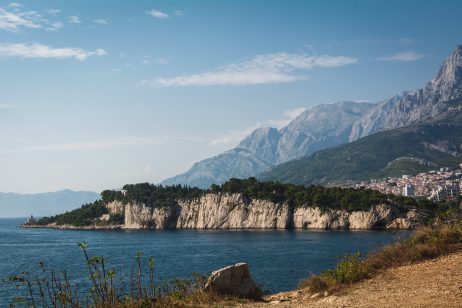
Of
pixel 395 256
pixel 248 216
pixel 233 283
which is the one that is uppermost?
pixel 395 256

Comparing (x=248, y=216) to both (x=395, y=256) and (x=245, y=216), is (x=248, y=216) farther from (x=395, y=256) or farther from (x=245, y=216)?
(x=395, y=256)

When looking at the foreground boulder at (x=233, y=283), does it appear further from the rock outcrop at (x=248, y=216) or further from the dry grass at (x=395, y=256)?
the rock outcrop at (x=248, y=216)

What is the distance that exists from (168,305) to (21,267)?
198 ft

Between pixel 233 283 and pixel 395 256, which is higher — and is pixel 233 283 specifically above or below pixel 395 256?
below

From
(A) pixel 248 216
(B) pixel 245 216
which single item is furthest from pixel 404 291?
(B) pixel 245 216

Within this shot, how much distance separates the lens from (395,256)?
2078 cm

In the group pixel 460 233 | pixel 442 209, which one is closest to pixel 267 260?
pixel 460 233

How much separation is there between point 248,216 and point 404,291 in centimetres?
14644

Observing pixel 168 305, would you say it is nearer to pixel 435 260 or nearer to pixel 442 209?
pixel 435 260

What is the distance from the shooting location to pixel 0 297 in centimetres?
4131

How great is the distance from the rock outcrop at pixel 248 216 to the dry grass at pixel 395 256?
99.4 m

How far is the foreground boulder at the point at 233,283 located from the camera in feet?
60.7

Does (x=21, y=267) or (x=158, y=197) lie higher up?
(x=158, y=197)

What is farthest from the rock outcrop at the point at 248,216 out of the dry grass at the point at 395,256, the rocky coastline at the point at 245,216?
the dry grass at the point at 395,256
